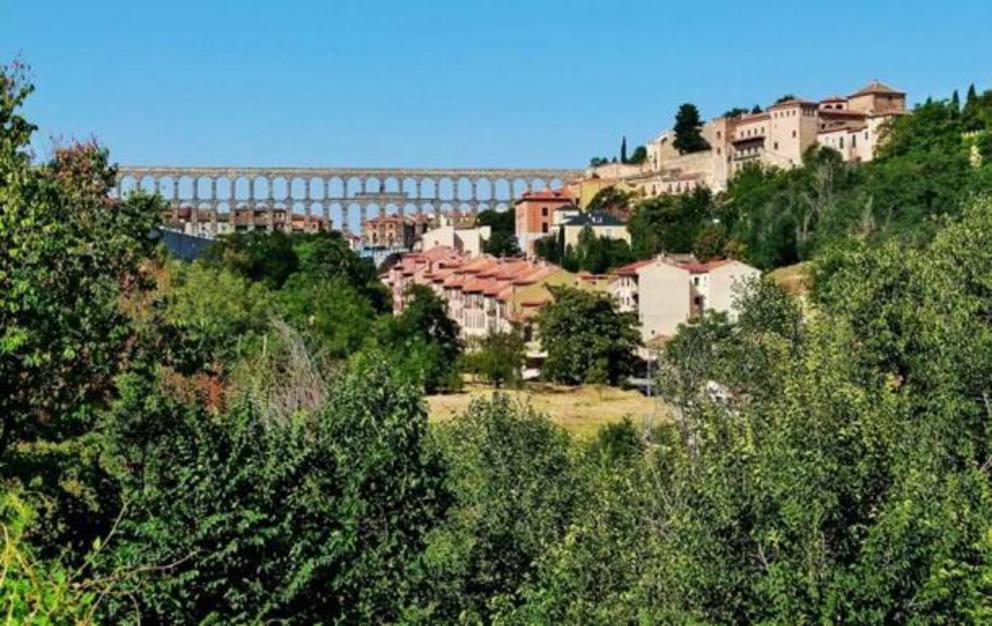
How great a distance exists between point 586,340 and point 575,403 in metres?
4.93

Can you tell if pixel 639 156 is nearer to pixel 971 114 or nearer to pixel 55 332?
pixel 971 114

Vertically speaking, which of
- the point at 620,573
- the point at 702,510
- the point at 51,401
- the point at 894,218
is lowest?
the point at 620,573

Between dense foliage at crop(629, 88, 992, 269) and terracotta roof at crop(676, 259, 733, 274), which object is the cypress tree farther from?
terracotta roof at crop(676, 259, 733, 274)

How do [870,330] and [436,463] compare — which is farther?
[870,330]

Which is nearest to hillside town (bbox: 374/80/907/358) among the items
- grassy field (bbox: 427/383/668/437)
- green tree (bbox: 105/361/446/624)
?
grassy field (bbox: 427/383/668/437)

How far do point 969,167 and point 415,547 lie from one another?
2316 inches

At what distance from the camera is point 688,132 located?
10931 centimetres

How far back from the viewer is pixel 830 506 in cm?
1012

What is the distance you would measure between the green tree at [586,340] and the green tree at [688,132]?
6169 centimetres

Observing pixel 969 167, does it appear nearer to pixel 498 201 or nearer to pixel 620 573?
pixel 620 573

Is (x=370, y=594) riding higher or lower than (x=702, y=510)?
lower

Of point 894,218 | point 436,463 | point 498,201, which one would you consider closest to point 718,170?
point 894,218

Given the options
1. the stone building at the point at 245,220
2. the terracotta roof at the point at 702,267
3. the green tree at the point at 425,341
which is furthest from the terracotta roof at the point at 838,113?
the stone building at the point at 245,220

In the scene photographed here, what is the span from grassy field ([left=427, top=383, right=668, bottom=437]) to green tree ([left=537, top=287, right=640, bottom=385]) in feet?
2.35
